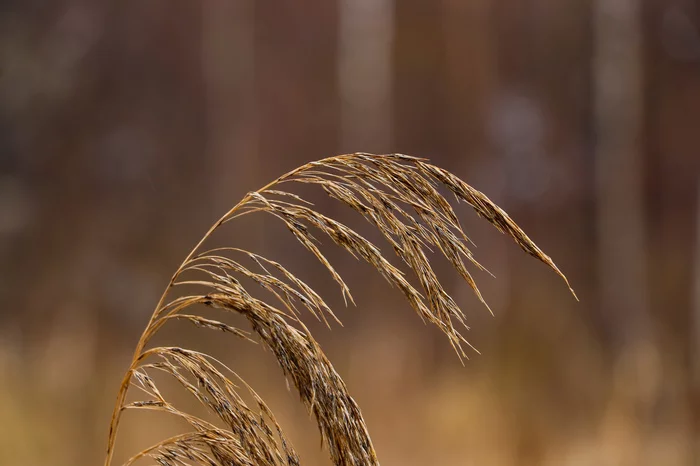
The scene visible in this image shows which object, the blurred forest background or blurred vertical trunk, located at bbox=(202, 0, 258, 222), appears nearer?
the blurred forest background

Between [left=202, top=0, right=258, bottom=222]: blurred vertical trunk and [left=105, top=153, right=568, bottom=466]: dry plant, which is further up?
[left=202, top=0, right=258, bottom=222]: blurred vertical trunk

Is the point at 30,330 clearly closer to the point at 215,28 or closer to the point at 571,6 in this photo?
the point at 215,28

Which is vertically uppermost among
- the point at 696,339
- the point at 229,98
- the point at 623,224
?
the point at 229,98

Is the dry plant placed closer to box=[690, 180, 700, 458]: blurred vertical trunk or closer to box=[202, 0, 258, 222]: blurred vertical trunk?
box=[202, 0, 258, 222]: blurred vertical trunk

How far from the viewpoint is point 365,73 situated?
2311mm

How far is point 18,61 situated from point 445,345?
5.05ft

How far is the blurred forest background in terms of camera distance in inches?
85.7

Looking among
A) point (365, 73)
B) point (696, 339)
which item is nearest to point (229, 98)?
point (365, 73)

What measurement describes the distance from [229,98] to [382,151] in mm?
508

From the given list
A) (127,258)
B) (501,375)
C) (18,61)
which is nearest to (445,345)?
(501,375)

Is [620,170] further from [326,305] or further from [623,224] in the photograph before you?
[326,305]

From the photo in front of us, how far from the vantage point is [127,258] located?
7.13ft

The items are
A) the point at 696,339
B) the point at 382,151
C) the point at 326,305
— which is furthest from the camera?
the point at 696,339

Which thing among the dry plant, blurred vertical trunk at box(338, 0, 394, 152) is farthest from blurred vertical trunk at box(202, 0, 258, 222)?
the dry plant
